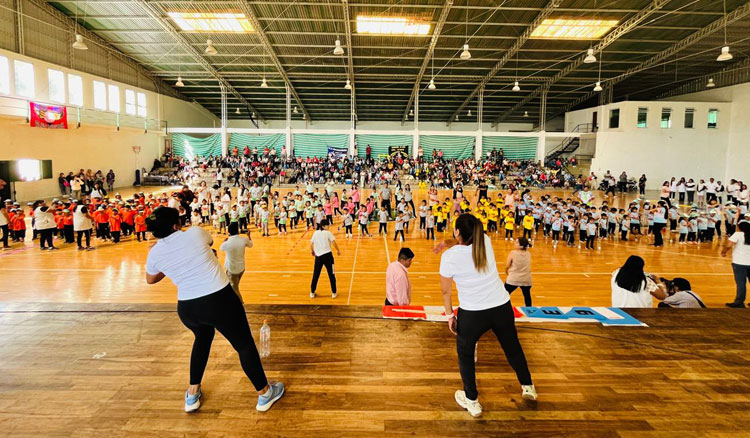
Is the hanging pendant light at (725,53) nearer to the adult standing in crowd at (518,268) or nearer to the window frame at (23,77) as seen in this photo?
the adult standing in crowd at (518,268)

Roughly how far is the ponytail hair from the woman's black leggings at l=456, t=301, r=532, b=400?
0.30m

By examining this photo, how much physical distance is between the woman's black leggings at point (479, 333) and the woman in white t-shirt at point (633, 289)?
8.58ft

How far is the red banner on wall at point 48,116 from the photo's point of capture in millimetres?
17453

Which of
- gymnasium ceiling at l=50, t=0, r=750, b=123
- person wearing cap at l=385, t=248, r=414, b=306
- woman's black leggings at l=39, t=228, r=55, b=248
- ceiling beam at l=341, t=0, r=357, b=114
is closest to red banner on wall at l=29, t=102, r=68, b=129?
gymnasium ceiling at l=50, t=0, r=750, b=123

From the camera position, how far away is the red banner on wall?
17453 millimetres

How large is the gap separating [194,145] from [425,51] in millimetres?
17339

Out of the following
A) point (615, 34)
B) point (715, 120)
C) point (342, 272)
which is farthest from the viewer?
point (715, 120)

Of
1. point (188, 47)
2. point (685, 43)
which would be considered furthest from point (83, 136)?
point (685, 43)

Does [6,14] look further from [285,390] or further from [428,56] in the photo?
[285,390]

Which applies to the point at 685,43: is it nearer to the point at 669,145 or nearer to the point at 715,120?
the point at 669,145

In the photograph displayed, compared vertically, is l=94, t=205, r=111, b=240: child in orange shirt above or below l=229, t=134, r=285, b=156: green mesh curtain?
below

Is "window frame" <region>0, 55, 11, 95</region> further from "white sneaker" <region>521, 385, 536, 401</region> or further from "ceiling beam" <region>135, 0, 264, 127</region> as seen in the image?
"white sneaker" <region>521, 385, 536, 401</region>

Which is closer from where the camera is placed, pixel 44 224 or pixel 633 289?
pixel 633 289

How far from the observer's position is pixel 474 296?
9.07 ft
